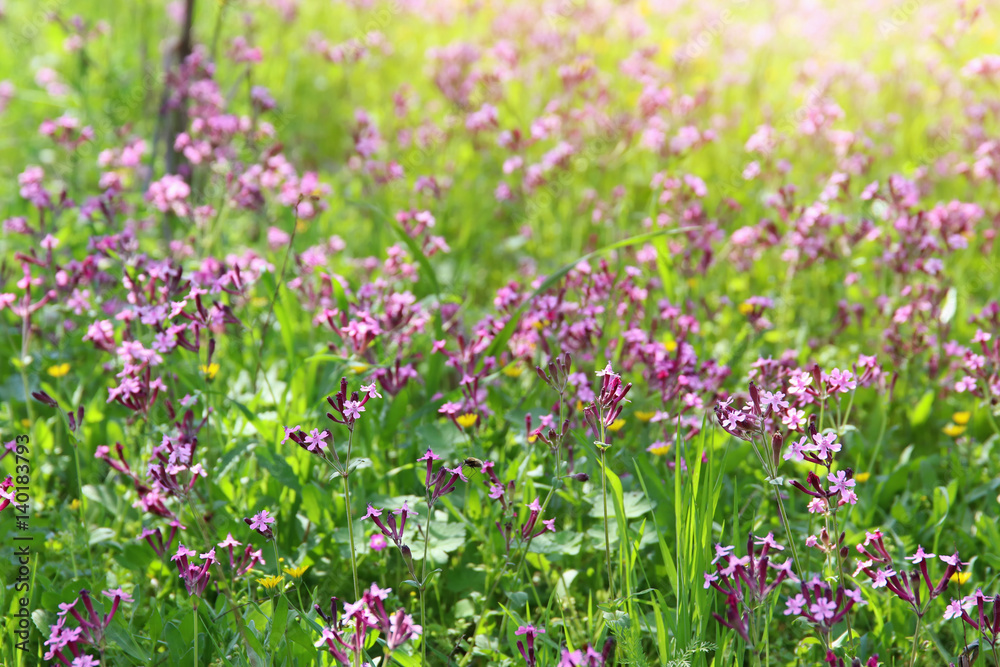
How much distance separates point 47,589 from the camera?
2.46 m

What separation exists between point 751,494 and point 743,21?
302 inches

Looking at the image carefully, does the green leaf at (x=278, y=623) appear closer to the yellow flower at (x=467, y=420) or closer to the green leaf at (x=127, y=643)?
the green leaf at (x=127, y=643)

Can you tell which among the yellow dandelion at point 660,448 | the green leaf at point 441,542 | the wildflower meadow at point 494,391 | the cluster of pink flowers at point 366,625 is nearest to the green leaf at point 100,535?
the wildflower meadow at point 494,391

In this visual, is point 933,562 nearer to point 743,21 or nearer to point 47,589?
point 47,589

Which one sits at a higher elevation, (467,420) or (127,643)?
(467,420)

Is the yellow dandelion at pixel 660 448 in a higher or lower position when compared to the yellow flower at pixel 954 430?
higher

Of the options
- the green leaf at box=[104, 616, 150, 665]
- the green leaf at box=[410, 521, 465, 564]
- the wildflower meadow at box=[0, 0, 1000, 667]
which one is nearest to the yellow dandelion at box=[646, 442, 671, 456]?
the wildflower meadow at box=[0, 0, 1000, 667]

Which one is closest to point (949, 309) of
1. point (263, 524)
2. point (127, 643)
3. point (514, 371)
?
point (514, 371)

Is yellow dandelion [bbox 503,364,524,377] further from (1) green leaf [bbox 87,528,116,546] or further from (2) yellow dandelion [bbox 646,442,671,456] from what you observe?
(1) green leaf [bbox 87,528,116,546]

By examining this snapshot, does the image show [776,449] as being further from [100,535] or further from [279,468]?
[100,535]

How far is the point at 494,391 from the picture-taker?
3369 mm

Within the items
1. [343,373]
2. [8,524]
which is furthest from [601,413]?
[8,524]

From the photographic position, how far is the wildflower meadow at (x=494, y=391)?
2.25m

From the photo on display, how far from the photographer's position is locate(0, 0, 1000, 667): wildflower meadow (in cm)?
225
